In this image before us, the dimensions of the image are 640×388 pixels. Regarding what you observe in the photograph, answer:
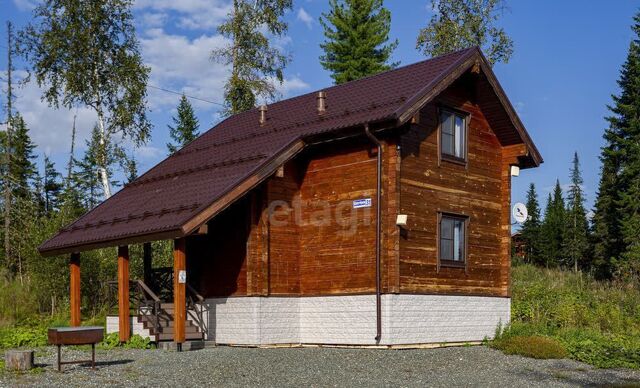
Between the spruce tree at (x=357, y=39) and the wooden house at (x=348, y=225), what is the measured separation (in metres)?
23.7

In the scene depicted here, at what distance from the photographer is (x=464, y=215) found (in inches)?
728

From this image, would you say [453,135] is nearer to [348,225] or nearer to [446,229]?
[446,229]

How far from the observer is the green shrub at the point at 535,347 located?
1609 centimetres

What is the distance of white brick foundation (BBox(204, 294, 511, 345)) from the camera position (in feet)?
53.1

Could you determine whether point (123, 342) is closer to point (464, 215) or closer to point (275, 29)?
point (464, 215)

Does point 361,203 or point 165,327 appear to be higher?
point 361,203

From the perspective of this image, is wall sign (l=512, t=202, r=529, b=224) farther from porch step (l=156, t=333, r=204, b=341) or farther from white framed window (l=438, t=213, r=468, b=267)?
porch step (l=156, t=333, r=204, b=341)

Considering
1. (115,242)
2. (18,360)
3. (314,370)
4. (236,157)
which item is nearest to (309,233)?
(236,157)

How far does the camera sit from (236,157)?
60.3 ft

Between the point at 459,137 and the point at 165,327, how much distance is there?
325 inches

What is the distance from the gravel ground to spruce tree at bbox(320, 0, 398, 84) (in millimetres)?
28526

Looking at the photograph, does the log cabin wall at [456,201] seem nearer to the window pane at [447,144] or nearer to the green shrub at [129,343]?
the window pane at [447,144]

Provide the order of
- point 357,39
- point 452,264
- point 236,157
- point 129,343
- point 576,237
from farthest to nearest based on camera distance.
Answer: point 576,237 < point 357,39 < point 236,157 < point 452,264 < point 129,343

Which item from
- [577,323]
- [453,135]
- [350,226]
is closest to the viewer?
[350,226]
